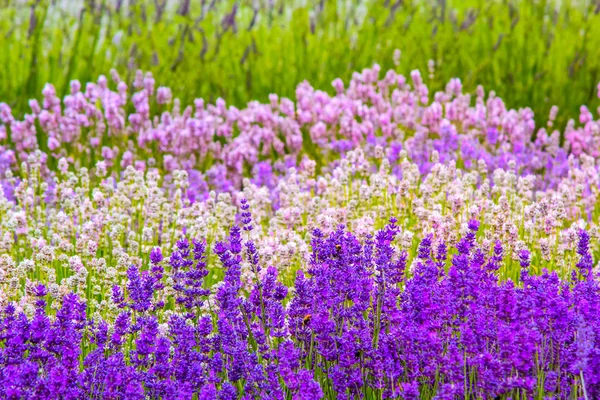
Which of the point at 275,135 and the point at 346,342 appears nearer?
the point at 346,342

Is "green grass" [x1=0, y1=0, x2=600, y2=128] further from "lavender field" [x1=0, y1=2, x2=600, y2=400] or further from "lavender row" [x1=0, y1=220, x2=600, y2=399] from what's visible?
"lavender row" [x1=0, y1=220, x2=600, y2=399]

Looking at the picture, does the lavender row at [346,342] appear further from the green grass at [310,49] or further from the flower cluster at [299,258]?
the green grass at [310,49]

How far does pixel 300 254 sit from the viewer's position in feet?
14.2

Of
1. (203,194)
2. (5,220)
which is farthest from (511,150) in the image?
(5,220)

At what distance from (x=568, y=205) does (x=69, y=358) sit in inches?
138

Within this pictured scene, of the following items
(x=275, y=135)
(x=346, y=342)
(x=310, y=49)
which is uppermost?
(x=310, y=49)

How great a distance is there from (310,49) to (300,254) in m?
4.82

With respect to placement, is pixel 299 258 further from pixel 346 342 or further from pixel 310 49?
pixel 310 49

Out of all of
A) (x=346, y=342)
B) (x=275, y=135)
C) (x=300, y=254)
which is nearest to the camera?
(x=346, y=342)

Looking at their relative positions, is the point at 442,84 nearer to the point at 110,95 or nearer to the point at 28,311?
the point at 110,95

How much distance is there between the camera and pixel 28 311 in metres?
3.54

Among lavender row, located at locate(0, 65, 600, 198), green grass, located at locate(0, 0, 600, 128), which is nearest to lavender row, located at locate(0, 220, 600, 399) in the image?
lavender row, located at locate(0, 65, 600, 198)

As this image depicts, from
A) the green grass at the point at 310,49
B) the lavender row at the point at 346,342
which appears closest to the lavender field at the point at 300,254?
the lavender row at the point at 346,342

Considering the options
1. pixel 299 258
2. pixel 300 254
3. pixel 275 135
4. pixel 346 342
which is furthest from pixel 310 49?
pixel 346 342
